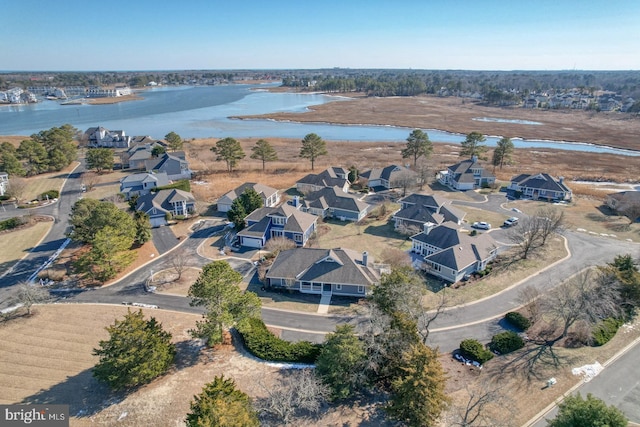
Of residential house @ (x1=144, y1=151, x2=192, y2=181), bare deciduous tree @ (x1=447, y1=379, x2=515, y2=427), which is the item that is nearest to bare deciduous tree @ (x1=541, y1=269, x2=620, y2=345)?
bare deciduous tree @ (x1=447, y1=379, x2=515, y2=427)

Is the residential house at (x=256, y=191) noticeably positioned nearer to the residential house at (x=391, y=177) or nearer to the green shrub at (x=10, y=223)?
the residential house at (x=391, y=177)

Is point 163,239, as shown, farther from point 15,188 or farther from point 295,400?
point 295,400

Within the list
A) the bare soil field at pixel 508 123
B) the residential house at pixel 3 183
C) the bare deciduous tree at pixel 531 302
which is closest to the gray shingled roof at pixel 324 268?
the bare deciduous tree at pixel 531 302

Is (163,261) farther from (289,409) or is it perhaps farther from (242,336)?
(289,409)

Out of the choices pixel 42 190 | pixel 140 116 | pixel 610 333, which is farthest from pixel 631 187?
pixel 140 116

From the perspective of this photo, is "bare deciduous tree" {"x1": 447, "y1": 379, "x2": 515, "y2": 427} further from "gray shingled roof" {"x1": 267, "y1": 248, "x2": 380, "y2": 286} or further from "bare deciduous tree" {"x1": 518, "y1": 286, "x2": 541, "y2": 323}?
"gray shingled roof" {"x1": 267, "y1": 248, "x2": 380, "y2": 286}
